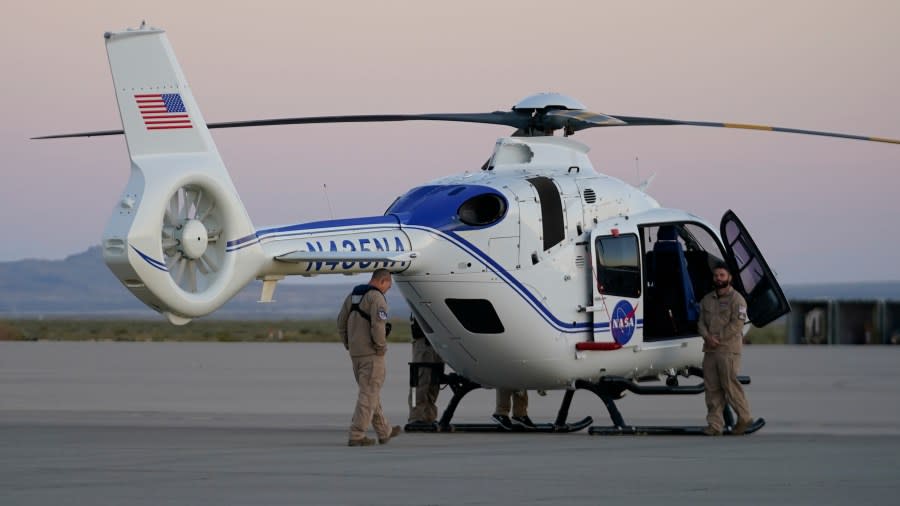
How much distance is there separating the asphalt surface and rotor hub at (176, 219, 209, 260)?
2064 millimetres

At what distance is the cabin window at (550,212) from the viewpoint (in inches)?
795

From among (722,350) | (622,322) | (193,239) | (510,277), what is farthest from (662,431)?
(193,239)

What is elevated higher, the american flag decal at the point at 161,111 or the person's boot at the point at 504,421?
the american flag decal at the point at 161,111

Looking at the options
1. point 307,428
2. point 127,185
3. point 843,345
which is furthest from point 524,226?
point 843,345

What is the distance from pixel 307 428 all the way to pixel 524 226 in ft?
13.8

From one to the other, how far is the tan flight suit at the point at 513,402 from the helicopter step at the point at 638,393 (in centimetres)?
109

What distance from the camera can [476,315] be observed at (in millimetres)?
20016

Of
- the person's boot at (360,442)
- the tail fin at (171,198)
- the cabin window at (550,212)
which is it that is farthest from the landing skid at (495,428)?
the tail fin at (171,198)

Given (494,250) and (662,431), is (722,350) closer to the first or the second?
(662,431)

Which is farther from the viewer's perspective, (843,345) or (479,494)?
(843,345)

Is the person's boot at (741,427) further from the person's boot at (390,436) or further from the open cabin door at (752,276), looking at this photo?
the person's boot at (390,436)

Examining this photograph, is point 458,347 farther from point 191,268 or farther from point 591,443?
point 191,268

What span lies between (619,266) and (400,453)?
193 inches

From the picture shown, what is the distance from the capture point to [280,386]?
110 feet
